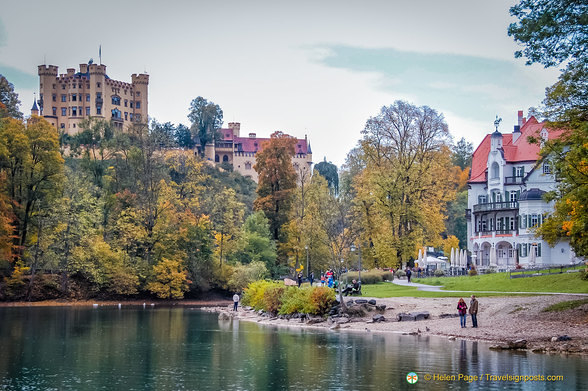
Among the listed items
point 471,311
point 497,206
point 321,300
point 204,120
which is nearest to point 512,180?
point 497,206

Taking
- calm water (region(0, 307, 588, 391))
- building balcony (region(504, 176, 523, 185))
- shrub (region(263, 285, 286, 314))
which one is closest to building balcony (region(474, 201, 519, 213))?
building balcony (region(504, 176, 523, 185))

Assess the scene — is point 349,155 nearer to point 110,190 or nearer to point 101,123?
point 110,190

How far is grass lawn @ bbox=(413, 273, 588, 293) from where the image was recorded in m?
39.4

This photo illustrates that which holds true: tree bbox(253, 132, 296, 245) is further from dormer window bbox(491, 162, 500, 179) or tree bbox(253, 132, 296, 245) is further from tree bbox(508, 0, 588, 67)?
tree bbox(508, 0, 588, 67)

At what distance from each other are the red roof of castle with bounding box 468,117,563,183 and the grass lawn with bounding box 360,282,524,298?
2155 cm

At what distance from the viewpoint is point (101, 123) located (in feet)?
341

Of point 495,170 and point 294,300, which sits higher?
point 495,170

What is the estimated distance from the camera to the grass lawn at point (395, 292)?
42562 millimetres

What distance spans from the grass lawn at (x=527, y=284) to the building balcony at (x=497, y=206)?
21.9 meters

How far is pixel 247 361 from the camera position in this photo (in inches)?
1051

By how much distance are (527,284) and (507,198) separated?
29.6 meters

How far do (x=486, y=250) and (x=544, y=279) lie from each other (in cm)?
3165

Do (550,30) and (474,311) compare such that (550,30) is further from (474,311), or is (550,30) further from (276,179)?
(276,179)

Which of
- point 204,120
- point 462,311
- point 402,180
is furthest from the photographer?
point 204,120
